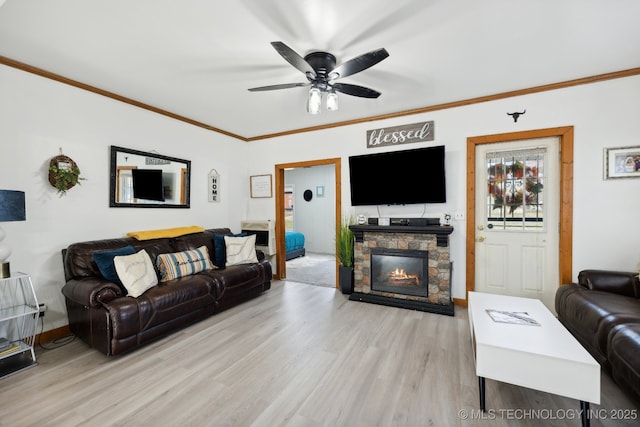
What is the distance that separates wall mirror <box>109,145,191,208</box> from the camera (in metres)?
3.28

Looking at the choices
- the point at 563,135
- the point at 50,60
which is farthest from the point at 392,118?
the point at 50,60

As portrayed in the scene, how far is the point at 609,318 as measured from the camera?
1938 millimetres

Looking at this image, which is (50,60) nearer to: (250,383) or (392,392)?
(250,383)

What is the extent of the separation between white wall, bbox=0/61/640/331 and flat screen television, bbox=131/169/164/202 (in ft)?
0.70

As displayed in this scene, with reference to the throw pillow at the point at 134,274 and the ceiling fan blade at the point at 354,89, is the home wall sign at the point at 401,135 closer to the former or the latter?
the ceiling fan blade at the point at 354,89

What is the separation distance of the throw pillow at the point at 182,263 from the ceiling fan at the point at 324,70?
2.14 m

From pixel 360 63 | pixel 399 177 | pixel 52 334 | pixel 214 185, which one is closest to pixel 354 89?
pixel 360 63

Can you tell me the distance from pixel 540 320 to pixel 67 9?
4016 mm

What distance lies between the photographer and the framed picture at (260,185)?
5.04 m

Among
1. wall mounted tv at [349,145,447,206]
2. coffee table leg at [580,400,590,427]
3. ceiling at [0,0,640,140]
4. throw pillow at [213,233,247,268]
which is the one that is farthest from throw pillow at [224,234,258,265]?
coffee table leg at [580,400,590,427]

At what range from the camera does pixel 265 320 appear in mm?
3139

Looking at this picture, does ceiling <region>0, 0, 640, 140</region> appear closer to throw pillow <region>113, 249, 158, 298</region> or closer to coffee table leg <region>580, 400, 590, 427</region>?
throw pillow <region>113, 249, 158, 298</region>

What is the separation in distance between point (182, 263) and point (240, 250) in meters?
0.84

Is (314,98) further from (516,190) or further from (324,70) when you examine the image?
(516,190)
